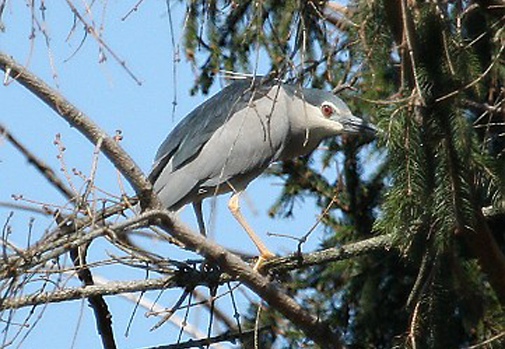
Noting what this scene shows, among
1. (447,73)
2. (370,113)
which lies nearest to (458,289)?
(447,73)

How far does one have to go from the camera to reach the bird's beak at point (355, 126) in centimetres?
534

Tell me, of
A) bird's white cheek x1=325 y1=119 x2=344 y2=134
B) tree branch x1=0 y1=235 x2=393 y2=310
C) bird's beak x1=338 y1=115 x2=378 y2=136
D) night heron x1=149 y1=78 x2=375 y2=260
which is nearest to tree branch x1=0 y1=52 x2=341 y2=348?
tree branch x1=0 y1=235 x2=393 y2=310

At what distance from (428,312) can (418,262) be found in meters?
0.20

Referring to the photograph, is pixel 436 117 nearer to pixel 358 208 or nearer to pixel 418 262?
pixel 418 262

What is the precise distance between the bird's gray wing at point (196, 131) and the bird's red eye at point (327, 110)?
364 mm

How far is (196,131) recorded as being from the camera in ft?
17.9

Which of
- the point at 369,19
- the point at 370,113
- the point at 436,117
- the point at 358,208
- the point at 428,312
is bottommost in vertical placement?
the point at 428,312

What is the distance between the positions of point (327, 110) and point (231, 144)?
473 millimetres

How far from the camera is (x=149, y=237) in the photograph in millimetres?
4117

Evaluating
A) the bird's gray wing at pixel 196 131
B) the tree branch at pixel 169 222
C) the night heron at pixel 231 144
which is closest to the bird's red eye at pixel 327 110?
the night heron at pixel 231 144

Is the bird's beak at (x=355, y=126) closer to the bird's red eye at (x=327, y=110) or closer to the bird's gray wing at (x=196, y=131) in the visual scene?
the bird's red eye at (x=327, y=110)

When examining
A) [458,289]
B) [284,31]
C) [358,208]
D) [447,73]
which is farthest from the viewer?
[358,208]

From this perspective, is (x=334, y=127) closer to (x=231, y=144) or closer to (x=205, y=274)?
(x=231, y=144)

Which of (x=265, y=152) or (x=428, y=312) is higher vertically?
(x=265, y=152)
